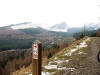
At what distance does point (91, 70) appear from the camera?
667 cm

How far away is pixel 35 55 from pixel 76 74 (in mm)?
2843

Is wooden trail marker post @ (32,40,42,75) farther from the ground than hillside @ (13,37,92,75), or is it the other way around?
wooden trail marker post @ (32,40,42,75)

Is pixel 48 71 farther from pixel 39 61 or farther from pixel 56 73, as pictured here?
pixel 39 61

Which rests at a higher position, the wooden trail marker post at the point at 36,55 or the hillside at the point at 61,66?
the wooden trail marker post at the point at 36,55

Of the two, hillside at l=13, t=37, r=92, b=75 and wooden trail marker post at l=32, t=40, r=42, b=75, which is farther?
hillside at l=13, t=37, r=92, b=75

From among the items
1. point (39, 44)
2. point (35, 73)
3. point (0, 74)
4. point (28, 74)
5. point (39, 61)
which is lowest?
point (0, 74)

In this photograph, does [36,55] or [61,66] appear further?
[61,66]

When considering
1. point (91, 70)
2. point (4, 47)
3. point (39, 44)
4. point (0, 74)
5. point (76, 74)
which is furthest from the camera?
point (4, 47)

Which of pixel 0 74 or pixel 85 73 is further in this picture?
pixel 0 74

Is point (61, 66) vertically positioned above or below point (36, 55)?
below

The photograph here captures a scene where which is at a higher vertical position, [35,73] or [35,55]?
[35,55]

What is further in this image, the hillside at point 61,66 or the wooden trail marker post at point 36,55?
the hillside at point 61,66

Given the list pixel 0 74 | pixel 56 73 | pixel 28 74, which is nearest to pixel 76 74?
pixel 56 73

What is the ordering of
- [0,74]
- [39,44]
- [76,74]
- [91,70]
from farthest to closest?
[0,74] < [91,70] < [76,74] < [39,44]
